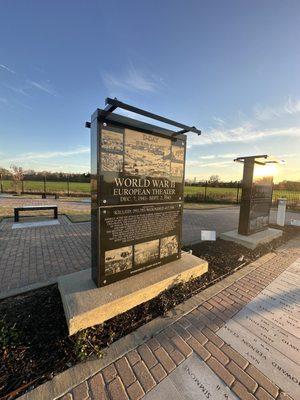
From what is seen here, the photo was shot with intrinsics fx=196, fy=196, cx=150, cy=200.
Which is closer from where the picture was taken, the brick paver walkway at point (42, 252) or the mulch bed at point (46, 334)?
the mulch bed at point (46, 334)

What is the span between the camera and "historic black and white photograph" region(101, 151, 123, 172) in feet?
8.63

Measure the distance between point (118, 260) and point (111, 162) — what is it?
144 centimetres

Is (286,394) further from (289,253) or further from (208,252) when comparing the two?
(289,253)

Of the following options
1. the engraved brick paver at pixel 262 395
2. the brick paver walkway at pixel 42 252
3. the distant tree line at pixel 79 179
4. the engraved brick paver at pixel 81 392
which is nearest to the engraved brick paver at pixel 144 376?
the engraved brick paver at pixel 81 392

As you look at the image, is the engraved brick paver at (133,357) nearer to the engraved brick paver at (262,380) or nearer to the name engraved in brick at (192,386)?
the name engraved in brick at (192,386)

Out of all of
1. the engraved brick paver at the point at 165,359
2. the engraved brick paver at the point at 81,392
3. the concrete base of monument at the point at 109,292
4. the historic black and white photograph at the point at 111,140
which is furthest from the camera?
the historic black and white photograph at the point at 111,140

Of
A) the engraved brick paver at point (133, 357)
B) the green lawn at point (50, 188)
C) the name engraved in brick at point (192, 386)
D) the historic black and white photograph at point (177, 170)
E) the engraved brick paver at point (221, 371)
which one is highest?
the historic black and white photograph at point (177, 170)

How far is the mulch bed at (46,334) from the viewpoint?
71.8 inches

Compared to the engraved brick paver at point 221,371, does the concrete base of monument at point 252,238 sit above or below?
above

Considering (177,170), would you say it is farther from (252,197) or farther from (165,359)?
(252,197)

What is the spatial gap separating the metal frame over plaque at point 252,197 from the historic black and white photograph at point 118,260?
173 inches

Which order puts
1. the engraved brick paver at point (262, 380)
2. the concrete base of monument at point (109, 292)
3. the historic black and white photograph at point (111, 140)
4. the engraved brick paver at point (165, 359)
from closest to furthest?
the engraved brick paver at point (262, 380)
the engraved brick paver at point (165, 359)
the concrete base of monument at point (109, 292)
the historic black and white photograph at point (111, 140)

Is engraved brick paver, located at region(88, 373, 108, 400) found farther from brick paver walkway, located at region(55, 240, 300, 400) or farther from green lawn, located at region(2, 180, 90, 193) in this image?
green lawn, located at region(2, 180, 90, 193)

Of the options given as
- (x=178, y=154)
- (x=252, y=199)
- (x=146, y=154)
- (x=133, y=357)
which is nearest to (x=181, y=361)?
(x=133, y=357)
